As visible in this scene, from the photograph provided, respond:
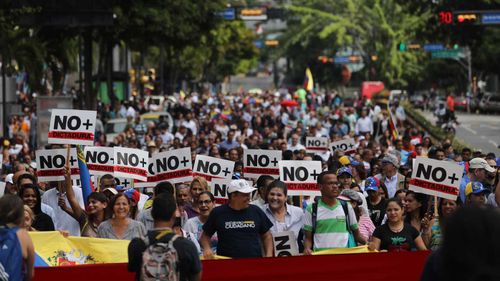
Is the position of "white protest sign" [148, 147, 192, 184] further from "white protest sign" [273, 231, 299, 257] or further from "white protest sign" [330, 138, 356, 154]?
"white protest sign" [330, 138, 356, 154]

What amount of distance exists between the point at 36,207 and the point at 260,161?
5823 mm

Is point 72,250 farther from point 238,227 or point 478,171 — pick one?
point 478,171

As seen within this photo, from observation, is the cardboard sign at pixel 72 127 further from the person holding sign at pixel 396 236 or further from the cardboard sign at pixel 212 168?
the person holding sign at pixel 396 236

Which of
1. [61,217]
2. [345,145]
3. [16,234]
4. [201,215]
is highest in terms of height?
[16,234]

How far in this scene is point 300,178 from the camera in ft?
46.7

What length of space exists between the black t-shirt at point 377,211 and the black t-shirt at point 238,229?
3.36 metres

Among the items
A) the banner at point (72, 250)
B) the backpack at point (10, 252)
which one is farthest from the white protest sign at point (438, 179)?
the backpack at point (10, 252)

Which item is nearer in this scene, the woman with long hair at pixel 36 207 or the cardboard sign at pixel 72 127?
the woman with long hair at pixel 36 207

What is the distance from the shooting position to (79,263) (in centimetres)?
1111

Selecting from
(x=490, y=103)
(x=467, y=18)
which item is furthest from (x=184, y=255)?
(x=490, y=103)

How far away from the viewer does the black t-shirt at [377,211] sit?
13789mm

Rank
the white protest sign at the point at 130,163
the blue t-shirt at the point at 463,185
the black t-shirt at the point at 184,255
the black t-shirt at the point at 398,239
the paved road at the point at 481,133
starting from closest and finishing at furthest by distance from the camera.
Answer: the black t-shirt at the point at 184,255 → the black t-shirt at the point at 398,239 → the blue t-shirt at the point at 463,185 → the white protest sign at the point at 130,163 → the paved road at the point at 481,133

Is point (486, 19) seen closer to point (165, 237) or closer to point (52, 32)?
point (52, 32)

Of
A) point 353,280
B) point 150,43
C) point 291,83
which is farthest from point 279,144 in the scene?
point 291,83
